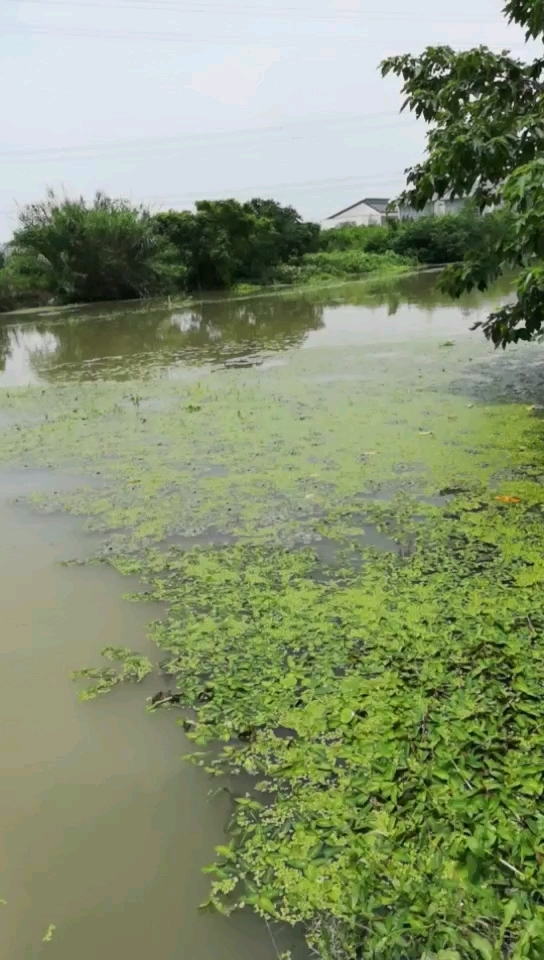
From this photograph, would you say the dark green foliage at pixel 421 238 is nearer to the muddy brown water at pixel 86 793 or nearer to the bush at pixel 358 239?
the bush at pixel 358 239

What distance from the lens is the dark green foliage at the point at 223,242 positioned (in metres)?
21.6

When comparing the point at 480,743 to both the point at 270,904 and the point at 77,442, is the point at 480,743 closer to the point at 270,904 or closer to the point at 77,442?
the point at 270,904

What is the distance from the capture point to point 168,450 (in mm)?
5344

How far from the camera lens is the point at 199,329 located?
13.6 meters

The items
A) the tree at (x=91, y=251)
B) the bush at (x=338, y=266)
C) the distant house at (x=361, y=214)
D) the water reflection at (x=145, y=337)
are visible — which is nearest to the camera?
the water reflection at (x=145, y=337)

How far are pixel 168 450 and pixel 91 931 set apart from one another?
12.9 ft

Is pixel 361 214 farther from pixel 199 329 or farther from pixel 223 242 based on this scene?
pixel 199 329

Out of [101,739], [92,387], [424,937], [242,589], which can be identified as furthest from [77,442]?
[424,937]

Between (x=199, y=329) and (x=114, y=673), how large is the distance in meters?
11.6

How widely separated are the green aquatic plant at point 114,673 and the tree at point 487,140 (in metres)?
3.19

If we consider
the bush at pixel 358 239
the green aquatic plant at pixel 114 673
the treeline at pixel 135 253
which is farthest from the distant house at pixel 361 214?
the green aquatic plant at pixel 114 673

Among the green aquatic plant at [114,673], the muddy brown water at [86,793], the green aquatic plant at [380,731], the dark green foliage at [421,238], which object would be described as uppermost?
the dark green foliage at [421,238]

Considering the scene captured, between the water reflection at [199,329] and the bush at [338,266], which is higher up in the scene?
the bush at [338,266]

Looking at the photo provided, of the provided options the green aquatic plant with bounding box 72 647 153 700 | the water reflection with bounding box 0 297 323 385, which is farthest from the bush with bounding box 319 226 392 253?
the green aquatic plant with bounding box 72 647 153 700
